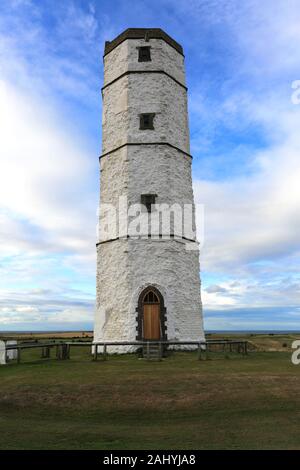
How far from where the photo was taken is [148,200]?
2259 cm

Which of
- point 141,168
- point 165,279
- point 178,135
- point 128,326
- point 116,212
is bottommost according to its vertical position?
point 128,326

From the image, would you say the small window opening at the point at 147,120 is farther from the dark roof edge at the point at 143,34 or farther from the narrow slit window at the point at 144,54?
the dark roof edge at the point at 143,34

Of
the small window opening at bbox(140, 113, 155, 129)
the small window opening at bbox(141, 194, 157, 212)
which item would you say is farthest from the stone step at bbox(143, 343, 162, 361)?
the small window opening at bbox(140, 113, 155, 129)

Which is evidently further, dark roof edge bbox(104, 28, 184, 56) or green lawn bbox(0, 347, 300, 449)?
dark roof edge bbox(104, 28, 184, 56)

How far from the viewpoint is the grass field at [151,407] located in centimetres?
812

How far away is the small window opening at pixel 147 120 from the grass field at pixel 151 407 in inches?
538

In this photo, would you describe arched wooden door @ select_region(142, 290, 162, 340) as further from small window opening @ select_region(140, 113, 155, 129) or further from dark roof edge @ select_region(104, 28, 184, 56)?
dark roof edge @ select_region(104, 28, 184, 56)

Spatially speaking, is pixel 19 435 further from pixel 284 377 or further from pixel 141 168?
pixel 141 168

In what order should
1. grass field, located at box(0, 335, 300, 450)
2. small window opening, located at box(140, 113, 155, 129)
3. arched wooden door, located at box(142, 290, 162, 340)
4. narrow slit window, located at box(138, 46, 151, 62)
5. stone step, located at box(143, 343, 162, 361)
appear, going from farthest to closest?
narrow slit window, located at box(138, 46, 151, 62)
small window opening, located at box(140, 113, 155, 129)
arched wooden door, located at box(142, 290, 162, 340)
stone step, located at box(143, 343, 162, 361)
grass field, located at box(0, 335, 300, 450)
